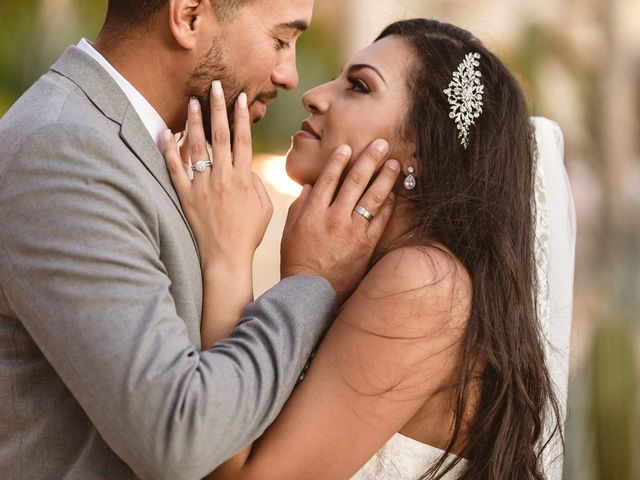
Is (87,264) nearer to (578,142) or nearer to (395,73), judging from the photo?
(395,73)

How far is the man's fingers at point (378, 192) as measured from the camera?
252 cm

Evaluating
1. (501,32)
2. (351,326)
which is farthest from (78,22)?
(351,326)

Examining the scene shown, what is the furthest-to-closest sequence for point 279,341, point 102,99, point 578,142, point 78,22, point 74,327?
point 578,142, point 78,22, point 102,99, point 279,341, point 74,327

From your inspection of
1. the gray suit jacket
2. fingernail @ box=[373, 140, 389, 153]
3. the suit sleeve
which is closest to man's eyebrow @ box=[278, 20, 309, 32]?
fingernail @ box=[373, 140, 389, 153]

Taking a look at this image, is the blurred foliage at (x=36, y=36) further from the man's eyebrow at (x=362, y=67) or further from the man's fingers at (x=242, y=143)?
the man's fingers at (x=242, y=143)

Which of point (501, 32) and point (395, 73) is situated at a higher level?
point (395, 73)

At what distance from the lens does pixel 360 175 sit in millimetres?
2525

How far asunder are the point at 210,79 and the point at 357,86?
52 centimetres

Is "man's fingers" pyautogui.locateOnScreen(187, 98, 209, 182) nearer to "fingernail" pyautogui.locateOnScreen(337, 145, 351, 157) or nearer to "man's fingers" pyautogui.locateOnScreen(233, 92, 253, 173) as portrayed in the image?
"man's fingers" pyautogui.locateOnScreen(233, 92, 253, 173)

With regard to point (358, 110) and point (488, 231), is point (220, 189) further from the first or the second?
point (488, 231)

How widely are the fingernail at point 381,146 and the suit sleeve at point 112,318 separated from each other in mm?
898

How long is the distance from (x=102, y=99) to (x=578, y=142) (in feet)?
15.6

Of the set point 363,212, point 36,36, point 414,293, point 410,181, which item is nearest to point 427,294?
point 414,293

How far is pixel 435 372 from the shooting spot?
7.50 ft
